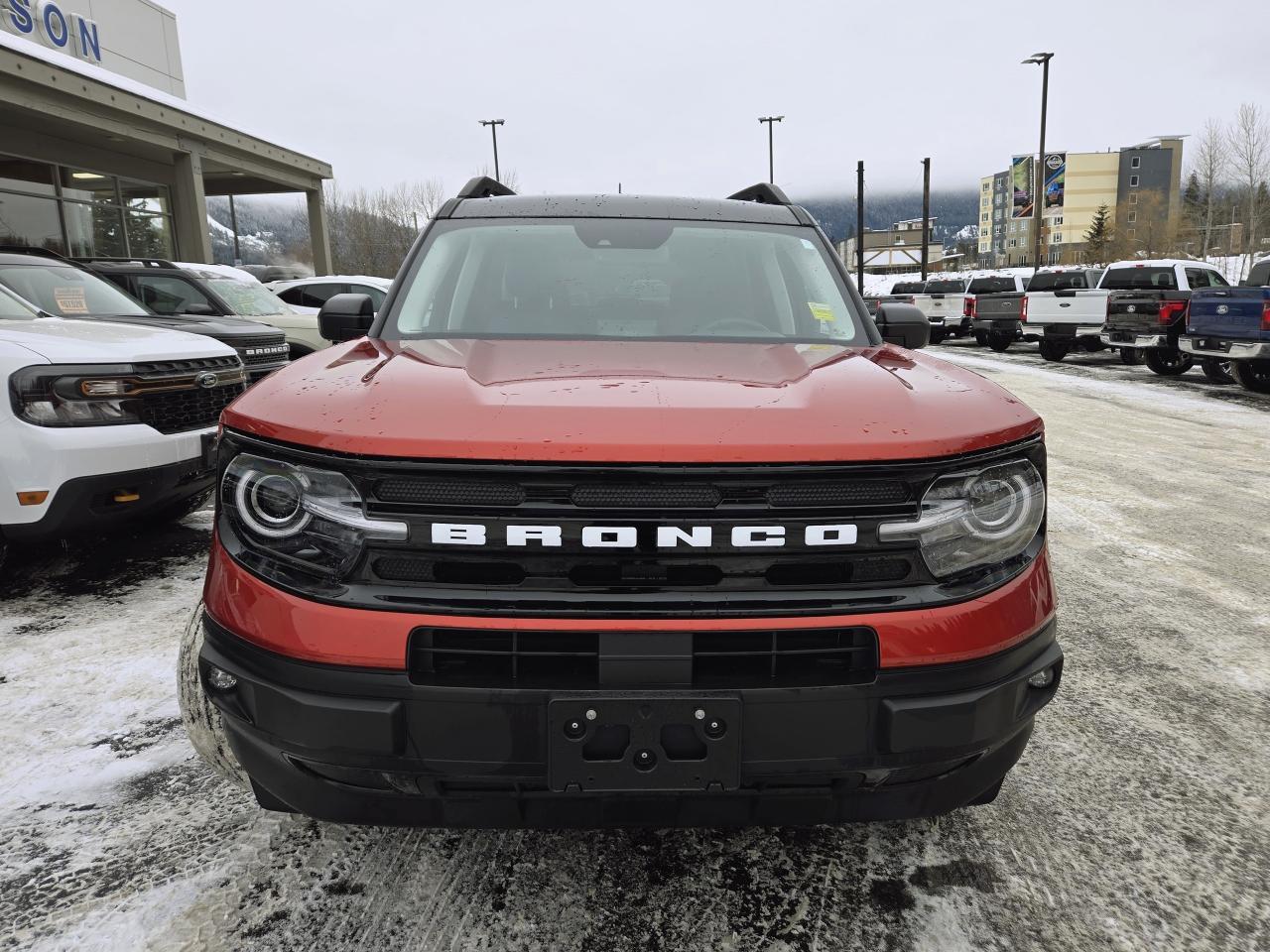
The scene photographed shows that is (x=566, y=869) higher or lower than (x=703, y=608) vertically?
lower

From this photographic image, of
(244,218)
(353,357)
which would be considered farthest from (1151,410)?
(244,218)

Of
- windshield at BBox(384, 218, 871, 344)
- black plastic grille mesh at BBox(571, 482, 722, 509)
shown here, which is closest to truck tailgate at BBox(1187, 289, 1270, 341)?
windshield at BBox(384, 218, 871, 344)

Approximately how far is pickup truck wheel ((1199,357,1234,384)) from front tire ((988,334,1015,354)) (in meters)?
6.35

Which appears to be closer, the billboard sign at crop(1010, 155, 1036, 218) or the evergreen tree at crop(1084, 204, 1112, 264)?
the billboard sign at crop(1010, 155, 1036, 218)

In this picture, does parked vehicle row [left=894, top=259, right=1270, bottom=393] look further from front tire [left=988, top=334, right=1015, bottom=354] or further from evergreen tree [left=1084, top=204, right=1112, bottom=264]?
evergreen tree [left=1084, top=204, right=1112, bottom=264]

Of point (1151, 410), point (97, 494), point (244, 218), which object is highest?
point (244, 218)

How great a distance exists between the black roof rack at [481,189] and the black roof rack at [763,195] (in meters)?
1.03

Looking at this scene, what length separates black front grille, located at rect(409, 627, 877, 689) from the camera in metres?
1.54

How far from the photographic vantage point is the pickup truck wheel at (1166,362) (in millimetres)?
14664

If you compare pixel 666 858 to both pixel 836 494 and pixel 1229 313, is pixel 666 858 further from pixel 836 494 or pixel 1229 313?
pixel 1229 313

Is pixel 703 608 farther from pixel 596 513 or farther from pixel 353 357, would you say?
pixel 353 357

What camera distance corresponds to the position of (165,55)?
2523cm

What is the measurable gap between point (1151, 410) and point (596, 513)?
11.3 meters

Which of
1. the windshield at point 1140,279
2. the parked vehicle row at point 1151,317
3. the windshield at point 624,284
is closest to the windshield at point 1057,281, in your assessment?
the parked vehicle row at point 1151,317
